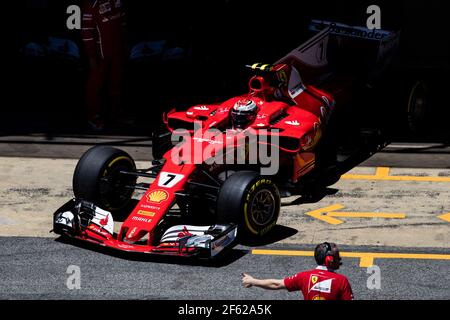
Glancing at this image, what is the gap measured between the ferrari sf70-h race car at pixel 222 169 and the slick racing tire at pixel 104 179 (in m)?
0.01

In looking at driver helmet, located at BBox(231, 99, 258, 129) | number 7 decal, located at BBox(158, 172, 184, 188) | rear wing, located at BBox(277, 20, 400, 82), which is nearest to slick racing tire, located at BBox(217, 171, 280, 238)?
number 7 decal, located at BBox(158, 172, 184, 188)

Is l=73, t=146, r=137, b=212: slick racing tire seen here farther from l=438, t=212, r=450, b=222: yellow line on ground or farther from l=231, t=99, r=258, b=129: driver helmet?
l=438, t=212, r=450, b=222: yellow line on ground

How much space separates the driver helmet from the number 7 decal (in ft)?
4.93

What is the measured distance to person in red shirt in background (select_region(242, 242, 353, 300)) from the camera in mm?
8984

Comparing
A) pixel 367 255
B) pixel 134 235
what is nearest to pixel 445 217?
pixel 367 255

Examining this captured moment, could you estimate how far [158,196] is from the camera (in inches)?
500

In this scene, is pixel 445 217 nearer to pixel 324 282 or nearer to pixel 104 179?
pixel 104 179

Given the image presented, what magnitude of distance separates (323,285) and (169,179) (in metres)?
4.18

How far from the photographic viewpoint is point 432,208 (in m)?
13.8

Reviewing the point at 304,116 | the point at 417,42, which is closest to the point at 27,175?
the point at 304,116

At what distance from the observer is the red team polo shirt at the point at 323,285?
898cm

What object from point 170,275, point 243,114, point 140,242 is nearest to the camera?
point 170,275
